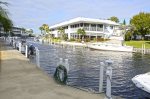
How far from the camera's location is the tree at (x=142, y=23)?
85.1 m

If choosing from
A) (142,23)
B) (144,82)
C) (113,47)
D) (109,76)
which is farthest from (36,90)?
(142,23)

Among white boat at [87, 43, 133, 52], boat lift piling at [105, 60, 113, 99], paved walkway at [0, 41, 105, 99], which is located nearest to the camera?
boat lift piling at [105, 60, 113, 99]

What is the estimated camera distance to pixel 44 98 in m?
9.05

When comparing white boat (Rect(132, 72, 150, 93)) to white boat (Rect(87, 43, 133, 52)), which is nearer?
white boat (Rect(132, 72, 150, 93))

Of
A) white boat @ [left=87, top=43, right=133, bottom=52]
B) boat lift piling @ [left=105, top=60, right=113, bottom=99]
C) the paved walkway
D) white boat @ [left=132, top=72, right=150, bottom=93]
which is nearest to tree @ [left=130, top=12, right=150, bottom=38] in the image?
white boat @ [left=87, top=43, right=133, bottom=52]

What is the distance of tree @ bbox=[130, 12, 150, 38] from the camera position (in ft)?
279

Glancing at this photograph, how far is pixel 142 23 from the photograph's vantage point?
283 feet

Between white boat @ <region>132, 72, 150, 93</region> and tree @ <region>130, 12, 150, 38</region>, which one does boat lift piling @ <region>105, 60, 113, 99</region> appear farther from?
tree @ <region>130, 12, 150, 38</region>

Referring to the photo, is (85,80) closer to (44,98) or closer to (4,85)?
(4,85)

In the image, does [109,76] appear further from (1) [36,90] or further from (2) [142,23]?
(2) [142,23]

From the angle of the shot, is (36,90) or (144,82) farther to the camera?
(144,82)

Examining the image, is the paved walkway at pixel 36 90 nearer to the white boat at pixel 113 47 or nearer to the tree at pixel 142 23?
the white boat at pixel 113 47

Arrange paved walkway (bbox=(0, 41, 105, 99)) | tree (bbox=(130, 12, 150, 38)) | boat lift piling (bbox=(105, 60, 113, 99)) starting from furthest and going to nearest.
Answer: tree (bbox=(130, 12, 150, 38)), paved walkway (bbox=(0, 41, 105, 99)), boat lift piling (bbox=(105, 60, 113, 99))

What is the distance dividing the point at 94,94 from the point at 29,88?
271 centimetres
